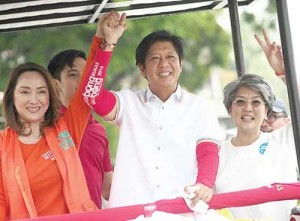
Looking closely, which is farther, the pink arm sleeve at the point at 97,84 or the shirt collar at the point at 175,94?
the shirt collar at the point at 175,94

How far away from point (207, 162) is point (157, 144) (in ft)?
0.95

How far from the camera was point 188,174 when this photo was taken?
333 cm

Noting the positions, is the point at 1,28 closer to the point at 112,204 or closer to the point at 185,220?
the point at 112,204

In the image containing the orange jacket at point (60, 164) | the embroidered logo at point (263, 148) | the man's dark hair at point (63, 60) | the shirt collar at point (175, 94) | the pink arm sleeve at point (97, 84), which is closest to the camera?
the orange jacket at point (60, 164)

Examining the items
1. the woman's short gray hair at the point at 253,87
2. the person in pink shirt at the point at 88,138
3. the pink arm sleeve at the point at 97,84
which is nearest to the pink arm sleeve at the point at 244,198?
the pink arm sleeve at the point at 97,84

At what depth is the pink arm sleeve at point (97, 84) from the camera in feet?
10.5

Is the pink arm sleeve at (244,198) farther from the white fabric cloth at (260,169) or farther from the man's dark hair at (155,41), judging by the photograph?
the man's dark hair at (155,41)

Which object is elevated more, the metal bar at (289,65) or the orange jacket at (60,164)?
the metal bar at (289,65)

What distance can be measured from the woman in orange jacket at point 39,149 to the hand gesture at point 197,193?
0.58 meters

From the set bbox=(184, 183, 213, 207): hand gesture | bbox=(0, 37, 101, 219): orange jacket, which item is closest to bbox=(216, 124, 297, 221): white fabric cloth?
bbox=(184, 183, 213, 207): hand gesture

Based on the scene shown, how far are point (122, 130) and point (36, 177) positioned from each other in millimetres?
531

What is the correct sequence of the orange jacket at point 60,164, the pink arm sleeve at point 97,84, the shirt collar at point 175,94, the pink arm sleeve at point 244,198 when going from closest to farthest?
the pink arm sleeve at point 244,198 → the orange jacket at point 60,164 → the pink arm sleeve at point 97,84 → the shirt collar at point 175,94

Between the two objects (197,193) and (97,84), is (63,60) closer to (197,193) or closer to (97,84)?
A: (97,84)

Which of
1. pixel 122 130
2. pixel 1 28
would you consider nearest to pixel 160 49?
pixel 122 130
